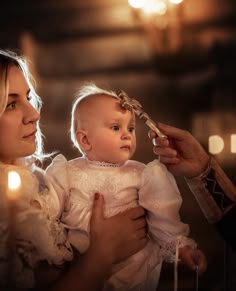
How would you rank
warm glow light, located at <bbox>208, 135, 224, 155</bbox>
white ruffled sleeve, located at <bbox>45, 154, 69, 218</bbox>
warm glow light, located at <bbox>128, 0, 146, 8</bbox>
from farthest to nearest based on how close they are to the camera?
warm glow light, located at <bbox>208, 135, 224, 155</bbox>
warm glow light, located at <bbox>128, 0, 146, 8</bbox>
white ruffled sleeve, located at <bbox>45, 154, 69, 218</bbox>

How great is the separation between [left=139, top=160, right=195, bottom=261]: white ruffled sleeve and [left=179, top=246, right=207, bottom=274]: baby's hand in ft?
0.05

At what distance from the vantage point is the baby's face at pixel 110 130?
94 cm

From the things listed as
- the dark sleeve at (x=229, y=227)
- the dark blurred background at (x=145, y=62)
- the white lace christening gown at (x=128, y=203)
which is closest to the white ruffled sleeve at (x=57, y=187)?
the white lace christening gown at (x=128, y=203)

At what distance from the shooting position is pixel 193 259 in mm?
911

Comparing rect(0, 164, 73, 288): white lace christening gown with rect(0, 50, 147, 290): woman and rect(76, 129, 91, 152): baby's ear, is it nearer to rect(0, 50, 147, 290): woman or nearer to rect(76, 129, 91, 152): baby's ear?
rect(0, 50, 147, 290): woman

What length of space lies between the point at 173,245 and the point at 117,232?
0.12 m

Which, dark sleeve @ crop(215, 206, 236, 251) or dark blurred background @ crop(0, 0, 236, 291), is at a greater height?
dark blurred background @ crop(0, 0, 236, 291)

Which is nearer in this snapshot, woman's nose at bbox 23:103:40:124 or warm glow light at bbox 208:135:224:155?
woman's nose at bbox 23:103:40:124

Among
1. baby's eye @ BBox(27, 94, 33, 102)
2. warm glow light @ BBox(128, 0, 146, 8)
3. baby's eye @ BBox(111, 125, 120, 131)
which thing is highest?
warm glow light @ BBox(128, 0, 146, 8)

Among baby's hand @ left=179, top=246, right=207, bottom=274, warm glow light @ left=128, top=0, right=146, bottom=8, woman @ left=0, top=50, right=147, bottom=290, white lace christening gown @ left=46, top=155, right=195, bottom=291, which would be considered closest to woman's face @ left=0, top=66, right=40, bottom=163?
woman @ left=0, top=50, right=147, bottom=290

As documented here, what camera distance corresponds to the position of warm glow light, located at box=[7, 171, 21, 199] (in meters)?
0.82

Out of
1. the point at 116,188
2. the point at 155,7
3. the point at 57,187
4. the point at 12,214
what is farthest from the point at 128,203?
the point at 155,7

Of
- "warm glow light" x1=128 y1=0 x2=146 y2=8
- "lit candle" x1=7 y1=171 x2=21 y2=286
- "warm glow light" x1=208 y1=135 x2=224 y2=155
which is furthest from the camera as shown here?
"warm glow light" x1=208 y1=135 x2=224 y2=155

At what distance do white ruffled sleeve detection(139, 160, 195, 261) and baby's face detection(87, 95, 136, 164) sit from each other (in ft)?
0.24
